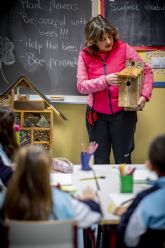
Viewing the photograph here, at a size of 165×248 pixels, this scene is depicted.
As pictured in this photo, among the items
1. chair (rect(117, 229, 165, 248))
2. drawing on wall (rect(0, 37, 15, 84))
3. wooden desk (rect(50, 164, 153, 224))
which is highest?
drawing on wall (rect(0, 37, 15, 84))

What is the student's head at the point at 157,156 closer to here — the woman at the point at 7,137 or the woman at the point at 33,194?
the woman at the point at 33,194

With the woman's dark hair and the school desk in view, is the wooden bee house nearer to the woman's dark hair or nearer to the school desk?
the school desk

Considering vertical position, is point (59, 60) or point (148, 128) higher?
point (59, 60)

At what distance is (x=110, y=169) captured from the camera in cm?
265

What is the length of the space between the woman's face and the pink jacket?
53 millimetres

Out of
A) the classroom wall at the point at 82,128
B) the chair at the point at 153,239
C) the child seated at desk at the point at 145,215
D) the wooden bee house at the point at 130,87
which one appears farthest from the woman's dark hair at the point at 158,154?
the classroom wall at the point at 82,128

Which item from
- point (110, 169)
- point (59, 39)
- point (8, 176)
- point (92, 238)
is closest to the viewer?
point (8, 176)

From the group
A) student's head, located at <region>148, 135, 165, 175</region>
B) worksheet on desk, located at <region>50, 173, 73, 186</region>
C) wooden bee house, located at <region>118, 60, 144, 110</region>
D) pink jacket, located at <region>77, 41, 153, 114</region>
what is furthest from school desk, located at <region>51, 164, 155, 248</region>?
pink jacket, located at <region>77, 41, 153, 114</region>

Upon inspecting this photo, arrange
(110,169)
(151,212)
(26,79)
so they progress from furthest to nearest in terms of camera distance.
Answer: (26,79)
(110,169)
(151,212)

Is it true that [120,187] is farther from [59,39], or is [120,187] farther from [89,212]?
[59,39]

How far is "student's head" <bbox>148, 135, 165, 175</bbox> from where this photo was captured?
189cm

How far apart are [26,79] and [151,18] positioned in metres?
1.33

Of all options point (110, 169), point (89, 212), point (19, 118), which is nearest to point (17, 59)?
point (19, 118)

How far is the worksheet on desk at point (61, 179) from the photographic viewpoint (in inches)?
90.6
